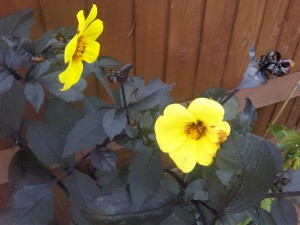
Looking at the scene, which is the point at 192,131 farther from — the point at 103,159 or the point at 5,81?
the point at 5,81

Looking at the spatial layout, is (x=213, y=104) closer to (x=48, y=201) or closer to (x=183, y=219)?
(x=183, y=219)

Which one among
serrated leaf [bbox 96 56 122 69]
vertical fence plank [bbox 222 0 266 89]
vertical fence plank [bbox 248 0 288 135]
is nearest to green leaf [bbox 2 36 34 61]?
serrated leaf [bbox 96 56 122 69]

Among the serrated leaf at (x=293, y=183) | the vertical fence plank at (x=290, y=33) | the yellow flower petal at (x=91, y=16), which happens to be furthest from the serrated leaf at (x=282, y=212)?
the vertical fence plank at (x=290, y=33)

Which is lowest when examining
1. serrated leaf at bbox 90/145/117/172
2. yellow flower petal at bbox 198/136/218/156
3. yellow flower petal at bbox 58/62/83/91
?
serrated leaf at bbox 90/145/117/172

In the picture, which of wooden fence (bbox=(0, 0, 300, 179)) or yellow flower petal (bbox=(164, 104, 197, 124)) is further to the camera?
wooden fence (bbox=(0, 0, 300, 179))

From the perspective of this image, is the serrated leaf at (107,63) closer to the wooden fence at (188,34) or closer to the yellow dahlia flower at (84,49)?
the yellow dahlia flower at (84,49)

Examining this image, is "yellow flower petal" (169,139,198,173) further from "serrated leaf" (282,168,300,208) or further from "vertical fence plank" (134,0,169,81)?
"vertical fence plank" (134,0,169,81)

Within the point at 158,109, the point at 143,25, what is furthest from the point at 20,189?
the point at 143,25
